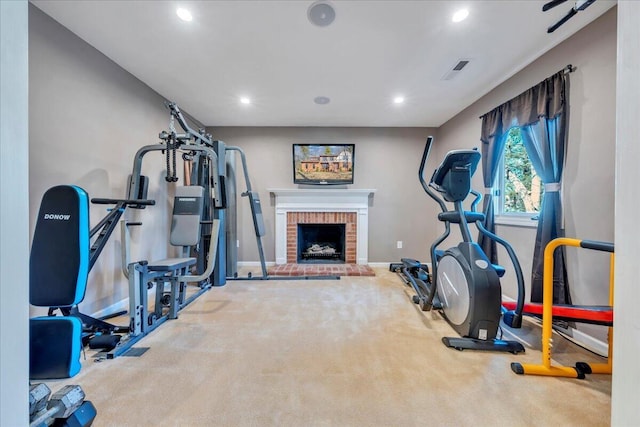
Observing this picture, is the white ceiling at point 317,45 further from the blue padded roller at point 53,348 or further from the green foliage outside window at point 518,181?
the blue padded roller at point 53,348

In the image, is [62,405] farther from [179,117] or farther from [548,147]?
[548,147]

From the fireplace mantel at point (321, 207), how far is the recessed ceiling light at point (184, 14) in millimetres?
2759

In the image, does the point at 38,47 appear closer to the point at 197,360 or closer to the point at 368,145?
the point at 197,360

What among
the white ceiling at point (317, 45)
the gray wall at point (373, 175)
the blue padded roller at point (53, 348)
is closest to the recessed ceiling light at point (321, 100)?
the white ceiling at point (317, 45)

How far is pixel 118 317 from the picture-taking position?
2.33 metres

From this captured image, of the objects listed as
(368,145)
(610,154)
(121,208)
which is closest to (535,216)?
(610,154)

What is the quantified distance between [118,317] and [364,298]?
2502mm

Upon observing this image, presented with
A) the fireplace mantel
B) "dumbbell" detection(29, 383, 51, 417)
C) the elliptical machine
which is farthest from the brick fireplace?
"dumbbell" detection(29, 383, 51, 417)

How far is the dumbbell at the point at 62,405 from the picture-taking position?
3.01 ft

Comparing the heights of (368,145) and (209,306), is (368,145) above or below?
above

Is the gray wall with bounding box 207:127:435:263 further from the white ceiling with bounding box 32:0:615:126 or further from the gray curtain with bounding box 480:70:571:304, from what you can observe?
the gray curtain with bounding box 480:70:571:304

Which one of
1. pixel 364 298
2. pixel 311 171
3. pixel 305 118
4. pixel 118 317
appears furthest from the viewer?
pixel 311 171

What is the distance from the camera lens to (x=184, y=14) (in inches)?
70.9

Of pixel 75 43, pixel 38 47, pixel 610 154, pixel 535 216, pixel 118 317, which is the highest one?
pixel 75 43
